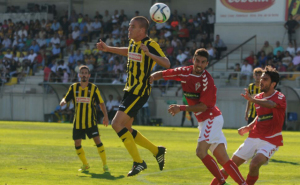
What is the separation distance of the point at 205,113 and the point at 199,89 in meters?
0.34

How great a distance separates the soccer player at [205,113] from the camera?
788 cm

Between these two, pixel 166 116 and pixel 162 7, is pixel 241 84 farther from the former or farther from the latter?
pixel 162 7

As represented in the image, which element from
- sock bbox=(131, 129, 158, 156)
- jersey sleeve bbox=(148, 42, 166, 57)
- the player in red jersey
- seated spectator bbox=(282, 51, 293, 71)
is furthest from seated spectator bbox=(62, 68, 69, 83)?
the player in red jersey

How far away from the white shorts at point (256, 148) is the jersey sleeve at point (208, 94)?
0.80 m

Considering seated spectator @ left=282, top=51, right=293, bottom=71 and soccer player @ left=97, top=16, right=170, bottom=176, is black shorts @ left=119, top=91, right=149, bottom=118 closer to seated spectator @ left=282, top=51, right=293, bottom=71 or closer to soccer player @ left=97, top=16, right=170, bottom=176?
soccer player @ left=97, top=16, right=170, bottom=176

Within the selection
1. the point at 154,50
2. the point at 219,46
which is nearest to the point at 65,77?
the point at 219,46

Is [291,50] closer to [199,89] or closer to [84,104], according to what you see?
[84,104]

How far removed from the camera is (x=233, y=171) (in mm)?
7902

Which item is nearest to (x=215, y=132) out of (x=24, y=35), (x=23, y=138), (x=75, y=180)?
(x=75, y=180)

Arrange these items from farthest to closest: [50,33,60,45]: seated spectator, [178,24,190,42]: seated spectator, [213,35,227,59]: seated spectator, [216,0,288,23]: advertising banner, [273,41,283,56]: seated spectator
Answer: [50,33,60,45]: seated spectator → [178,24,190,42]: seated spectator → [216,0,288,23]: advertising banner → [213,35,227,59]: seated spectator → [273,41,283,56]: seated spectator

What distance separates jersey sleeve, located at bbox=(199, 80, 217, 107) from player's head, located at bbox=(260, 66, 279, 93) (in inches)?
28.9

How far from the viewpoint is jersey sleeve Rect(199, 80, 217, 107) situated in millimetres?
7902

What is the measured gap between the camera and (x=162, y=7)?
10.2 m

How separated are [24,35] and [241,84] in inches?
624
